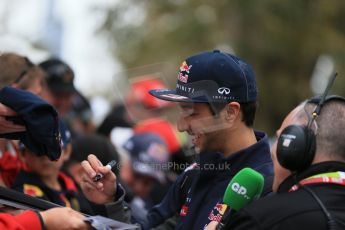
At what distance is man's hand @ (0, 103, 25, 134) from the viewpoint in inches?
151

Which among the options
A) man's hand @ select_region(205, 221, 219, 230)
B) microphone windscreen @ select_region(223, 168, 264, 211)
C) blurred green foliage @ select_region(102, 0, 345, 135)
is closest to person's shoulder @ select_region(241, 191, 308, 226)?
microphone windscreen @ select_region(223, 168, 264, 211)

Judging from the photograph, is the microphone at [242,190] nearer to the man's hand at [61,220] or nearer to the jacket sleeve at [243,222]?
the jacket sleeve at [243,222]

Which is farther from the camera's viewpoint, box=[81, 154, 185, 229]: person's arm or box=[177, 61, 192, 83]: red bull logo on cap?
box=[177, 61, 192, 83]: red bull logo on cap

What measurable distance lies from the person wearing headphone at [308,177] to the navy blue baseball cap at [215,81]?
0.64 metres

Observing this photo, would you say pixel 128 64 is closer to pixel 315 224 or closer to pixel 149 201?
pixel 149 201

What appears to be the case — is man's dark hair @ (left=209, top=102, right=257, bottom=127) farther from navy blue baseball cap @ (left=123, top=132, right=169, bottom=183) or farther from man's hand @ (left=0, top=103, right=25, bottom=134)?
navy blue baseball cap @ (left=123, top=132, right=169, bottom=183)

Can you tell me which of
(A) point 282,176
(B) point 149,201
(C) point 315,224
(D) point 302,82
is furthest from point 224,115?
(D) point 302,82

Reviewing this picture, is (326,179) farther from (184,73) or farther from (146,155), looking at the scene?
(146,155)

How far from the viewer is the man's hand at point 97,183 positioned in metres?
3.93

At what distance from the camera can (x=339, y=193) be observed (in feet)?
10.8

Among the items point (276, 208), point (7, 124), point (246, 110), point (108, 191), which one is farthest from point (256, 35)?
point (276, 208)

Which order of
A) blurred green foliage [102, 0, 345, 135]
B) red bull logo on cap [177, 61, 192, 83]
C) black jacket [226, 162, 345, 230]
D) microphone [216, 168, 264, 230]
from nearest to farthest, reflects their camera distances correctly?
black jacket [226, 162, 345, 230] < microphone [216, 168, 264, 230] < red bull logo on cap [177, 61, 192, 83] < blurred green foliage [102, 0, 345, 135]

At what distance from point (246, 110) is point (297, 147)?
928mm

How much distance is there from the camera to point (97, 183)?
13.1 feet
